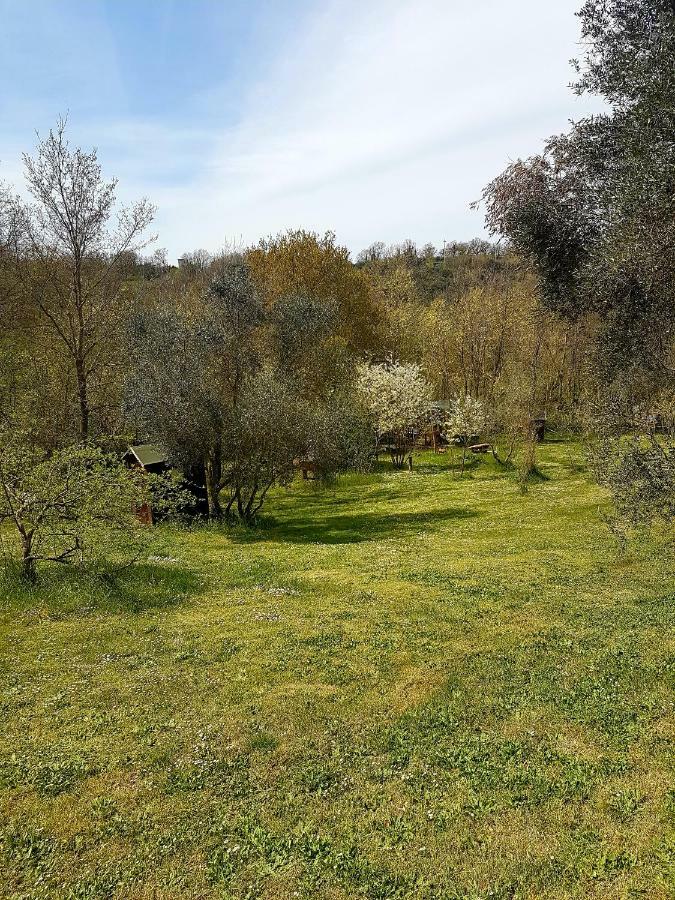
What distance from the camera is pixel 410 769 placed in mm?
8797

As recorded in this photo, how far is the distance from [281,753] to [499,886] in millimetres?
3904

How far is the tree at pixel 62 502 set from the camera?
613 inches

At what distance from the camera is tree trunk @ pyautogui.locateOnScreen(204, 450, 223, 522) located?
28.2 m

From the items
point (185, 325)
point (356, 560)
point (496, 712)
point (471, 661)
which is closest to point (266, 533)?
point (356, 560)

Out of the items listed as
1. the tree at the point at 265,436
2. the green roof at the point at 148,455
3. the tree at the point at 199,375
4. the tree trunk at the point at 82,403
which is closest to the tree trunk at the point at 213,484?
the tree at the point at 199,375

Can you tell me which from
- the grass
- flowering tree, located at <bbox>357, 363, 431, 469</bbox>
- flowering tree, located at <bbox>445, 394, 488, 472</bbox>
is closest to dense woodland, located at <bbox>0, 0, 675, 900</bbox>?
the grass

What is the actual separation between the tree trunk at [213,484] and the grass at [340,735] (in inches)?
402

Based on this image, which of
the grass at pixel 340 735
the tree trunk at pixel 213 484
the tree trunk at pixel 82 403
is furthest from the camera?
the tree trunk at pixel 82 403

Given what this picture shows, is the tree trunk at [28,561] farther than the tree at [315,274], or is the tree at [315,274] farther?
the tree at [315,274]

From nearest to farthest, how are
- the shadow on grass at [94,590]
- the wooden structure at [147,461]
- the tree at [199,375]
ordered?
the shadow on grass at [94,590] < the tree at [199,375] < the wooden structure at [147,461]

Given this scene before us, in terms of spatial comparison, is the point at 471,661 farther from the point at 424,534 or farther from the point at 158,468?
the point at 158,468

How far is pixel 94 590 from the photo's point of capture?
16.1 meters

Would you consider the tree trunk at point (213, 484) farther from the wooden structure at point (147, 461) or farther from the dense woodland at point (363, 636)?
the wooden structure at point (147, 461)

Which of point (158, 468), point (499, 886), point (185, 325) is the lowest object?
point (499, 886)
